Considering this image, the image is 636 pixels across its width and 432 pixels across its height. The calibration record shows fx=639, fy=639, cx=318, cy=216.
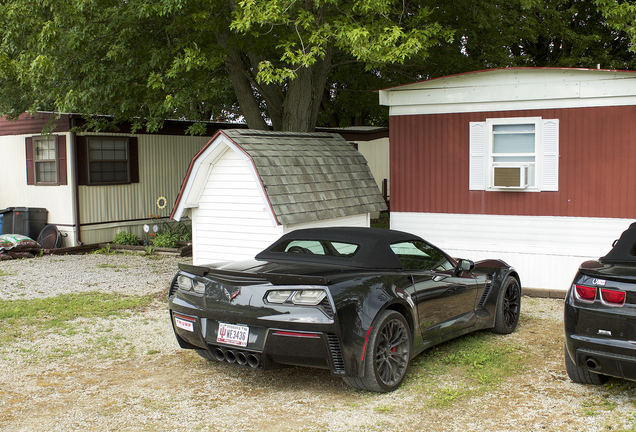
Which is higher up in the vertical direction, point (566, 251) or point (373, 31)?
point (373, 31)

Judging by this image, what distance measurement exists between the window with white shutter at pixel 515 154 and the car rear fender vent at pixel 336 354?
601 cm

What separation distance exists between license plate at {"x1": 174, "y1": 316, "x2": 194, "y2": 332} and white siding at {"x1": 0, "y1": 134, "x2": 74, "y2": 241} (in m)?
10.3

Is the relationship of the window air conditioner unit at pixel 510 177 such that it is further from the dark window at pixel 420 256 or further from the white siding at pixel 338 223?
the dark window at pixel 420 256

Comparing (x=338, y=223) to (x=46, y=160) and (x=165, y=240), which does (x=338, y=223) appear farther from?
(x=46, y=160)

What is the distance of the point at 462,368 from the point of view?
19.8 ft

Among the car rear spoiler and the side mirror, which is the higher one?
the car rear spoiler

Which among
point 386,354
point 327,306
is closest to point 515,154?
point 386,354

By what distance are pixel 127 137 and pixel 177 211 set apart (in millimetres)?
6950

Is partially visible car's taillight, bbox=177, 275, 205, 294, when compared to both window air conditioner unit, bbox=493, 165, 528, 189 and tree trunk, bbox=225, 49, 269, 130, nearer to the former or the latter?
window air conditioner unit, bbox=493, 165, 528, 189

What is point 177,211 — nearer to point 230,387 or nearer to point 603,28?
point 230,387

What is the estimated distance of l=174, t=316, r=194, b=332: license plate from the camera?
5512mm

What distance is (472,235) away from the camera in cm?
1058

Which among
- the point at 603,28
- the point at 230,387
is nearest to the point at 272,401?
the point at 230,387

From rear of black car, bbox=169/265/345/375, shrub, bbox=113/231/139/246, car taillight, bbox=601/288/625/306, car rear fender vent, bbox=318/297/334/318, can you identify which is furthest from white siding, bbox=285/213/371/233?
shrub, bbox=113/231/139/246
